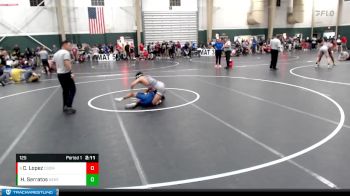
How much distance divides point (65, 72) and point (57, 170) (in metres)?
7.04

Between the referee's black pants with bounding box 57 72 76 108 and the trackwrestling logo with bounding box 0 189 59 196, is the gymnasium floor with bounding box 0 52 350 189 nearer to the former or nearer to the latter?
the referee's black pants with bounding box 57 72 76 108

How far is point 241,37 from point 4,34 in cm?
2183

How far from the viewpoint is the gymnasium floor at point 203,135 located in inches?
165

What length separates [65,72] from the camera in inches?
309

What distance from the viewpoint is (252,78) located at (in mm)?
12789

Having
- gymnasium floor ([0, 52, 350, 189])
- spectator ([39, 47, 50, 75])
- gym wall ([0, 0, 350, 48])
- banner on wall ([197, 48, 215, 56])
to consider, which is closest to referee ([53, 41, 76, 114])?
gymnasium floor ([0, 52, 350, 189])

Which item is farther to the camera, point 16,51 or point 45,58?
point 16,51

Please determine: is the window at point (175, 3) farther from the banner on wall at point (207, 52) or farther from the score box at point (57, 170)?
the score box at point (57, 170)

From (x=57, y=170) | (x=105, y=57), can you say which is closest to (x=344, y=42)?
(x=105, y=57)

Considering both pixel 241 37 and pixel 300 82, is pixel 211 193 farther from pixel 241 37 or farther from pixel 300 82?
pixel 241 37

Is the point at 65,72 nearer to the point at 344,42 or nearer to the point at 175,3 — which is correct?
the point at 175,3

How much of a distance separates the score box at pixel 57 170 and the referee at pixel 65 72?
6.83 m

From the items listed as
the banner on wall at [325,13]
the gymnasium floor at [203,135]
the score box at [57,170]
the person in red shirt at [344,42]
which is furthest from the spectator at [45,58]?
the banner on wall at [325,13]

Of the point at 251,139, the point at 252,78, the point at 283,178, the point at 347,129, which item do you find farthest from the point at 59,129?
the point at 252,78
